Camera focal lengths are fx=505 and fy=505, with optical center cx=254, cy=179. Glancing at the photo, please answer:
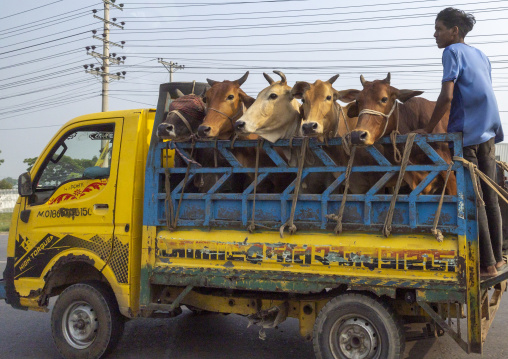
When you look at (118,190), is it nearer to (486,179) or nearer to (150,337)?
(150,337)

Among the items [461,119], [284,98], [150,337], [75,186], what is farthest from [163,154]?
[461,119]

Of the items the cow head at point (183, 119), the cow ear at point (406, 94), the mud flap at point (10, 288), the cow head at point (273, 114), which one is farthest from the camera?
the mud flap at point (10, 288)

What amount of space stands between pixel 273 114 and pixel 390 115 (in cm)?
111

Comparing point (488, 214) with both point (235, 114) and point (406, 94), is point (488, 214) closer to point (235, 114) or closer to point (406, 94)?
point (406, 94)

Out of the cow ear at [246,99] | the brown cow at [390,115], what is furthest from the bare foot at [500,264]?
the cow ear at [246,99]

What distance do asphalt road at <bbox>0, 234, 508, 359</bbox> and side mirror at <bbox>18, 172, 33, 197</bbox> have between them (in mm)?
1634

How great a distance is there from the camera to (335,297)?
13.1ft

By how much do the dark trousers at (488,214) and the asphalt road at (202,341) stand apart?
52.8 inches

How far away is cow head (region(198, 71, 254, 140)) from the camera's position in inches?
190

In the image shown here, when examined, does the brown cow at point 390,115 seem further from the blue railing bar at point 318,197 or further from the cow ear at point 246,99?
the cow ear at point 246,99

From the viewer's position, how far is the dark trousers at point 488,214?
3.65 meters

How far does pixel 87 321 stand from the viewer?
4.78 metres

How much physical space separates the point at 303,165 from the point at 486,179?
1380 millimetres

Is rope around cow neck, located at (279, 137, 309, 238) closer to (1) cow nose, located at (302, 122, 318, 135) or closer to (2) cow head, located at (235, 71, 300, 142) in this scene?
(1) cow nose, located at (302, 122, 318, 135)
